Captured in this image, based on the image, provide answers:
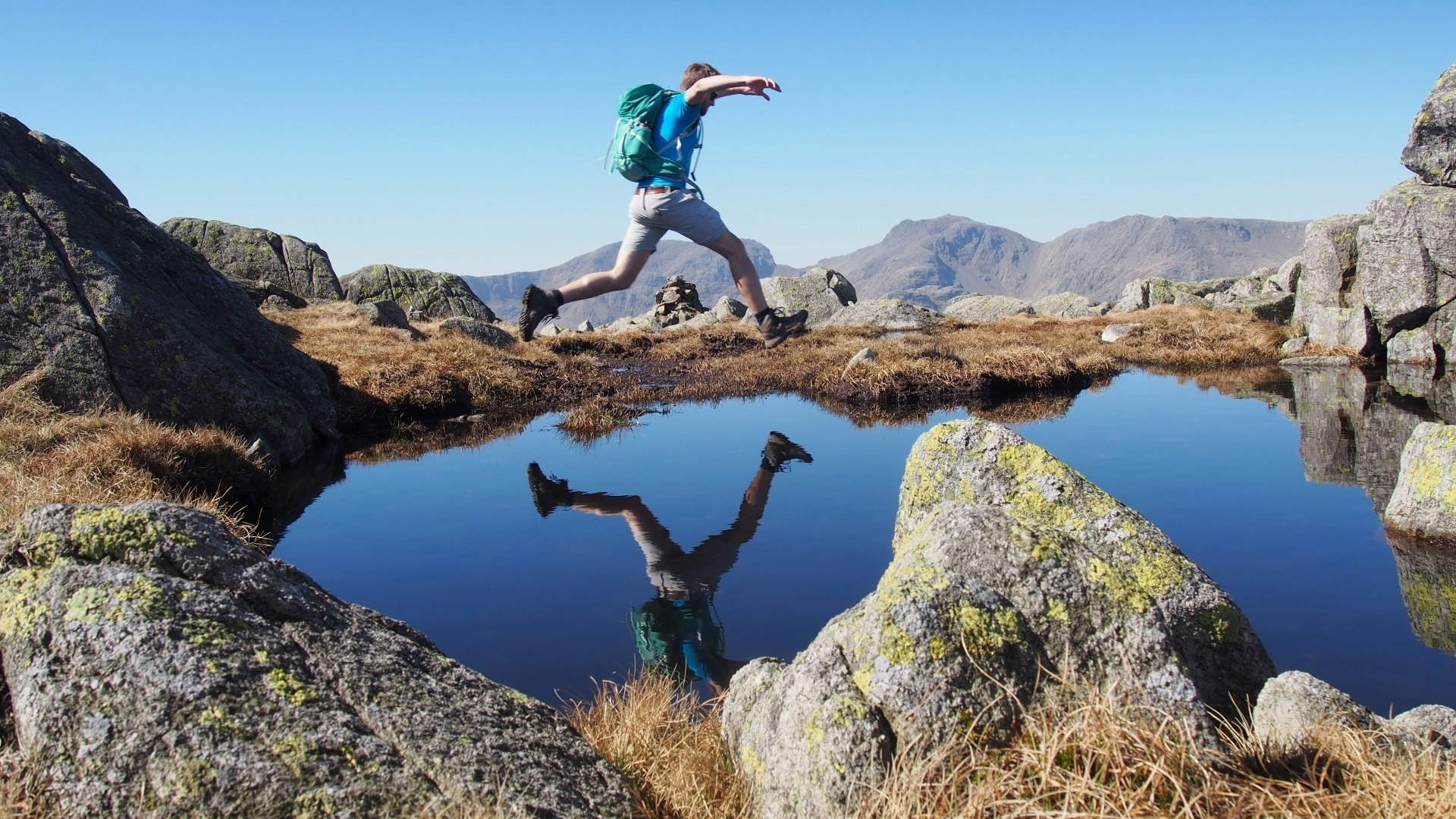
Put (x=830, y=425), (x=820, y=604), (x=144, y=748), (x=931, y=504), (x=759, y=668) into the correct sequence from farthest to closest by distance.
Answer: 1. (x=830, y=425)
2. (x=820, y=604)
3. (x=931, y=504)
4. (x=759, y=668)
5. (x=144, y=748)

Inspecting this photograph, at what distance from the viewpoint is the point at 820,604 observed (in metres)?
7.53

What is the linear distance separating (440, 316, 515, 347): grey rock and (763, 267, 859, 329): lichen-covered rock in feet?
57.6

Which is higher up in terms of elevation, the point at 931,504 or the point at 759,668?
the point at 931,504

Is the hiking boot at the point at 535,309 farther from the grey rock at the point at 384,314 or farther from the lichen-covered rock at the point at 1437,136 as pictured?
the lichen-covered rock at the point at 1437,136

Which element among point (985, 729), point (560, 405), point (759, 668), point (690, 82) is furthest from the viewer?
point (560, 405)

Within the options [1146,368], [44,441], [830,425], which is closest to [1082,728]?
[44,441]

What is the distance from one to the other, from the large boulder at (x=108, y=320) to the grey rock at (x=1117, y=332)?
26.8m

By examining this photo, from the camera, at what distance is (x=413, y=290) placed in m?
39.2

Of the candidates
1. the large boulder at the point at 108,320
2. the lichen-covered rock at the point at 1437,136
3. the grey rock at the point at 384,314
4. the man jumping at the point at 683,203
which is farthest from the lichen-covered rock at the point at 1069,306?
the large boulder at the point at 108,320

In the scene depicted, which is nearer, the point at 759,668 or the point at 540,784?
the point at 540,784

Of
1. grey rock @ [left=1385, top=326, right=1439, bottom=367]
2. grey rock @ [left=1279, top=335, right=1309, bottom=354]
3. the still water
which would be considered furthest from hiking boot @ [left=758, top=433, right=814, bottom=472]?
grey rock @ [left=1279, top=335, right=1309, bottom=354]

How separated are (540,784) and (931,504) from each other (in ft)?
10.1

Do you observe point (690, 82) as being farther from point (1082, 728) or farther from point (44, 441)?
point (1082, 728)

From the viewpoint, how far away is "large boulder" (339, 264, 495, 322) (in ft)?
125
